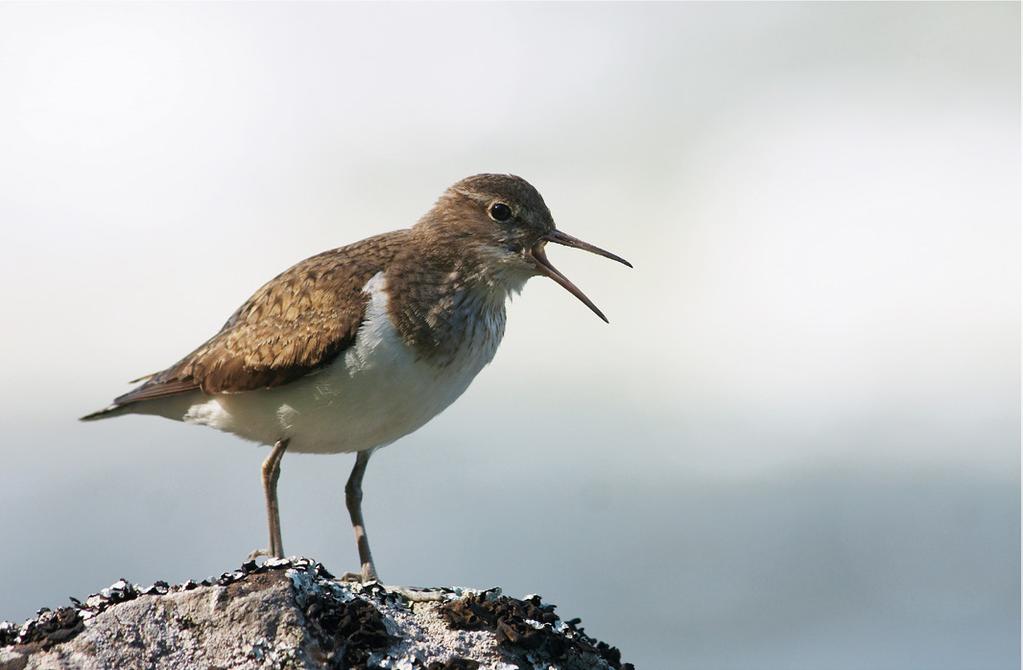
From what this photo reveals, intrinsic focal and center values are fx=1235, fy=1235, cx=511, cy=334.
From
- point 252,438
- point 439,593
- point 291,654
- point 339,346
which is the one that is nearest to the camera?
point 291,654

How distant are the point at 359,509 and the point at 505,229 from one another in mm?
3315

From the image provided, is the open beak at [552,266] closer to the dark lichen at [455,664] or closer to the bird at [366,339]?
the bird at [366,339]

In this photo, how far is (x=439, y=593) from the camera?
9.43m

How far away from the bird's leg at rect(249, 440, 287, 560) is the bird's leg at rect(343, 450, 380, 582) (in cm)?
80

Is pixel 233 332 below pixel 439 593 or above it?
above

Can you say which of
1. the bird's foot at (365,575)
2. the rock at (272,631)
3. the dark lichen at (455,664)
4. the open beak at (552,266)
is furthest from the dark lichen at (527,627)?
the open beak at (552,266)

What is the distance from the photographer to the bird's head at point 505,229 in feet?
42.6

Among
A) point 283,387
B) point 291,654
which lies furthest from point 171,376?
point 291,654

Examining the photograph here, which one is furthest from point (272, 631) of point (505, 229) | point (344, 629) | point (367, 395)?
point (505, 229)

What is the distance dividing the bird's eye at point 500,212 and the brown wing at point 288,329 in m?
0.99

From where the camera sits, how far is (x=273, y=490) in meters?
12.4

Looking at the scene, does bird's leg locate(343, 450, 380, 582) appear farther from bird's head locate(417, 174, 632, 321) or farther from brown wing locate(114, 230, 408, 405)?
bird's head locate(417, 174, 632, 321)

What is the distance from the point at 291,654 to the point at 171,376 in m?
6.09

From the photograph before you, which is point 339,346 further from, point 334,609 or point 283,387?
point 334,609
